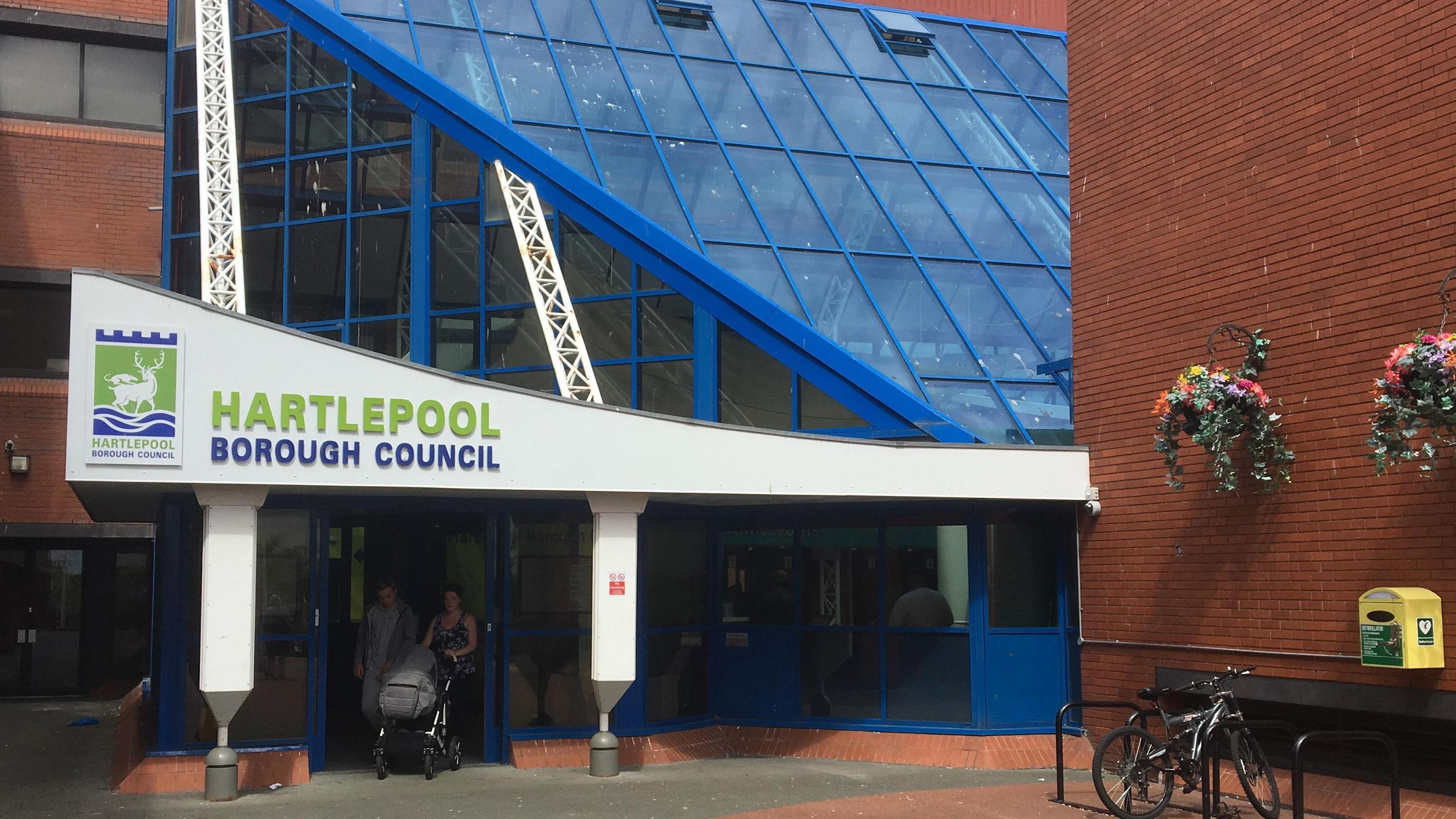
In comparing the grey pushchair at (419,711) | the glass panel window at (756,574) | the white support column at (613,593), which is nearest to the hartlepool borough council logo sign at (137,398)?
the grey pushchair at (419,711)

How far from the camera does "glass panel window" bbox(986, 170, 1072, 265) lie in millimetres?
16047

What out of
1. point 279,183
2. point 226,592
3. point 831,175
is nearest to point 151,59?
point 279,183

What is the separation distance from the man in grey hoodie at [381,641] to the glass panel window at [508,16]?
8327 millimetres

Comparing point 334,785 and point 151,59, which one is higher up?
point 151,59

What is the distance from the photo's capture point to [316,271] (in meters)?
16.8

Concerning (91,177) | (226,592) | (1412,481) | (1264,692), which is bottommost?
(1264,692)

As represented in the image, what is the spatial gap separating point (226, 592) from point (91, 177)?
13332 mm

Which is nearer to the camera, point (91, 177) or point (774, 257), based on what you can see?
point (774, 257)

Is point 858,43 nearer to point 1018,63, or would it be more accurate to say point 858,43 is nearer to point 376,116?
point 1018,63

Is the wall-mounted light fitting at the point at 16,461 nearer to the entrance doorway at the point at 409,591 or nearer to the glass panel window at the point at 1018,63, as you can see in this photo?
the entrance doorway at the point at 409,591

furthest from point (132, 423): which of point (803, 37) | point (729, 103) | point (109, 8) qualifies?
point (109, 8)

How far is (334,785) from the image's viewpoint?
11.6 m

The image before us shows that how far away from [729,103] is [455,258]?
13.4 ft

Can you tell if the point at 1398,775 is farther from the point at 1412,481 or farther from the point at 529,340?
the point at 529,340
